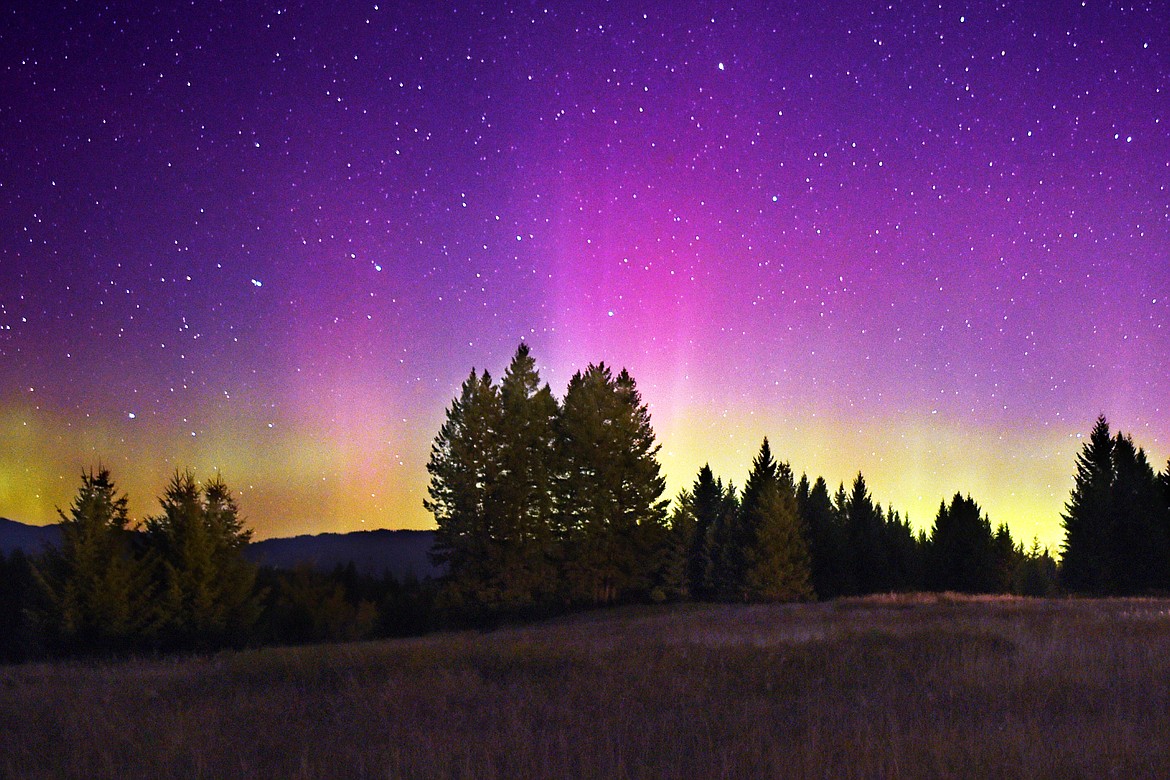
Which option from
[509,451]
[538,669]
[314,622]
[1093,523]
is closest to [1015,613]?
[538,669]

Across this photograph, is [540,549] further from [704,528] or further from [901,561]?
[901,561]

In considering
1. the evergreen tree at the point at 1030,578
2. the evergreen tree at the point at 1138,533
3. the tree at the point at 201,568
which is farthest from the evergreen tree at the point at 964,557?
the tree at the point at 201,568

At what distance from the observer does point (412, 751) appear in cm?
660

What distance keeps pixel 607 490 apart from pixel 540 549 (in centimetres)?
593

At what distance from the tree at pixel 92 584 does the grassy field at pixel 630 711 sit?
21.7m

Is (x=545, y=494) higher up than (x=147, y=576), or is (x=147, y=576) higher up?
(x=545, y=494)

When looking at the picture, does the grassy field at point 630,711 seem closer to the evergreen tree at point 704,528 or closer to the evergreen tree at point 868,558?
the evergreen tree at point 704,528

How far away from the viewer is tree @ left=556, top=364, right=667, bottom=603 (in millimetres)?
44031

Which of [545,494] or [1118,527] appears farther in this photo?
[1118,527]

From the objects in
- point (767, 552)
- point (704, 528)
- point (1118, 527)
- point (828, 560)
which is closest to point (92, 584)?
point (767, 552)

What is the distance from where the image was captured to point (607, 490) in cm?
4538

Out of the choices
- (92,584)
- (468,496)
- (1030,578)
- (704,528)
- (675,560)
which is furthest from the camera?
(1030,578)

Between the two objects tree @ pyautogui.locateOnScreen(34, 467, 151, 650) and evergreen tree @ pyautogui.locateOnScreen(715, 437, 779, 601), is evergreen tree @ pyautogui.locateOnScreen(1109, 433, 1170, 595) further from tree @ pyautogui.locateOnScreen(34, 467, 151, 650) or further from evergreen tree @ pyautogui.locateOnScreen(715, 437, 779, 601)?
tree @ pyautogui.locateOnScreen(34, 467, 151, 650)

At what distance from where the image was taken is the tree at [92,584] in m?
31.2
